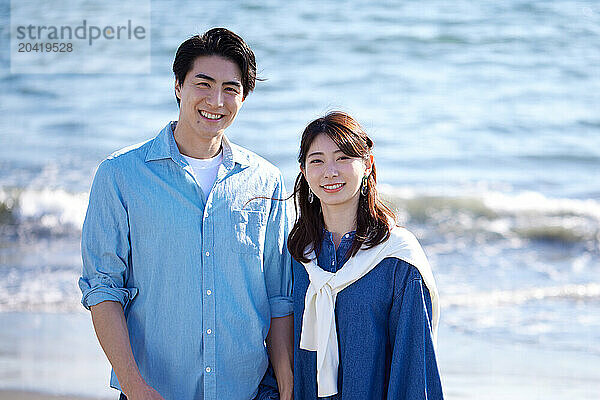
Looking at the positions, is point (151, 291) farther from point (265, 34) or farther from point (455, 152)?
point (265, 34)

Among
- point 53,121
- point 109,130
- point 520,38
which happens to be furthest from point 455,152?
point 53,121

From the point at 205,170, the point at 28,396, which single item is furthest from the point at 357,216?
the point at 28,396

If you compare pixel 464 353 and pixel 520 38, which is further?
pixel 520 38

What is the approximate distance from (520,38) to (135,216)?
8710mm

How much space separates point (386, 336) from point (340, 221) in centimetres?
40

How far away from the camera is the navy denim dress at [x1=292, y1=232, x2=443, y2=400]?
90.7 inches

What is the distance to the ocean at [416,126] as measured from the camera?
688cm

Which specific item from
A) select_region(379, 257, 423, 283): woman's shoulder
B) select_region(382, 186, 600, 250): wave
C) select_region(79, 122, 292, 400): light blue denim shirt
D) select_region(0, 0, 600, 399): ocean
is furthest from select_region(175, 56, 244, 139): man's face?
select_region(382, 186, 600, 250): wave

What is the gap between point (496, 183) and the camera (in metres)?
8.57

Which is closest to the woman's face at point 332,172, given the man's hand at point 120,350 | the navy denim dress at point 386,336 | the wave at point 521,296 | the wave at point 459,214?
the navy denim dress at point 386,336

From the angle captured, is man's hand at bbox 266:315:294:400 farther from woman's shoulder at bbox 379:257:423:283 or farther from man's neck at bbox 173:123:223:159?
man's neck at bbox 173:123:223:159

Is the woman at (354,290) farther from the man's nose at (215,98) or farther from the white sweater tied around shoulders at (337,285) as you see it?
the man's nose at (215,98)

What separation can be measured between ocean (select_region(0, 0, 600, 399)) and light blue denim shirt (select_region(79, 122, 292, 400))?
11.2 ft

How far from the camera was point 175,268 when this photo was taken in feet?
7.97
